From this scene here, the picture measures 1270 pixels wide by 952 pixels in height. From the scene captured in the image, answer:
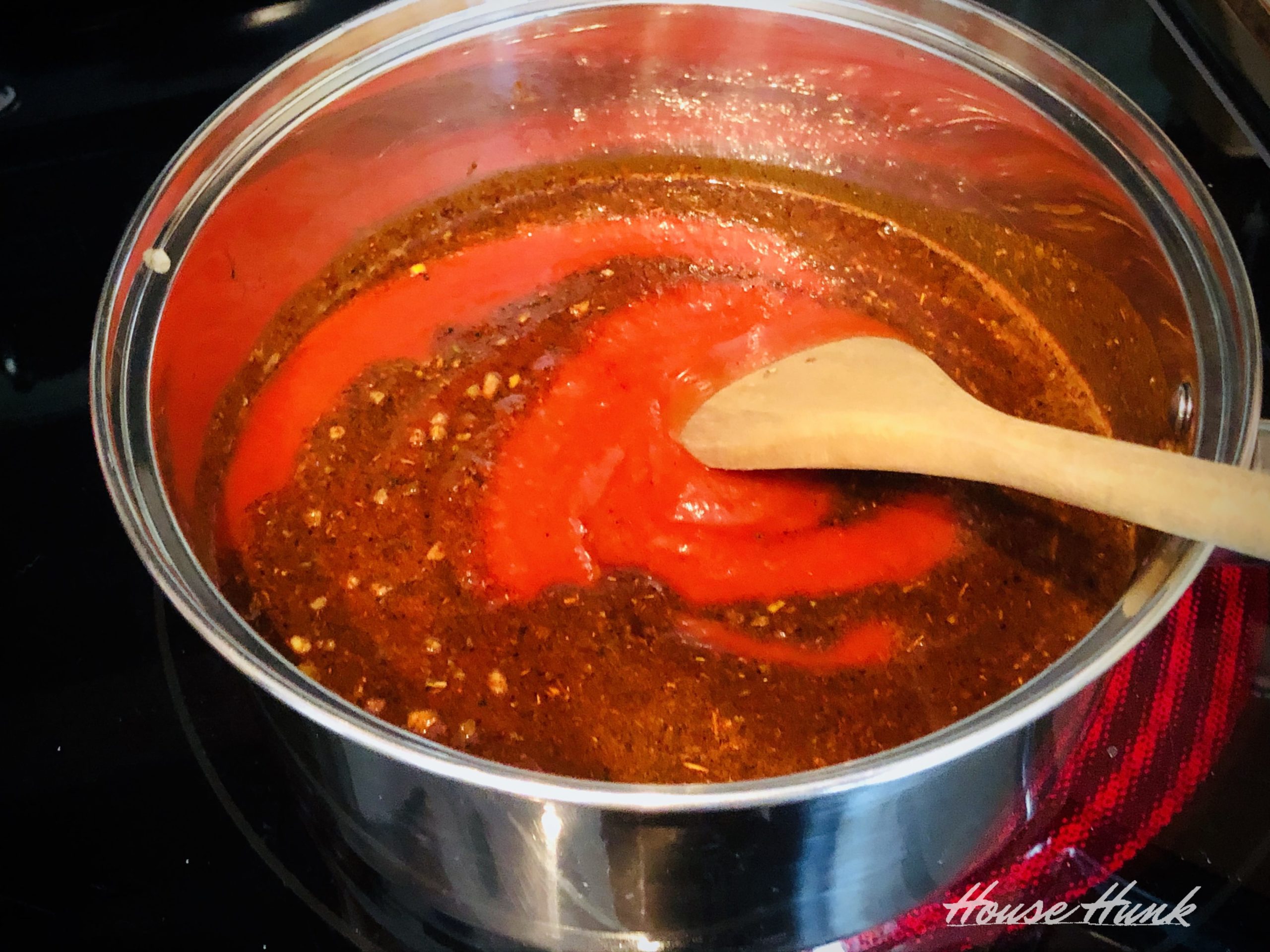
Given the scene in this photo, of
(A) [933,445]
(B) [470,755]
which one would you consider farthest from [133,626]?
(A) [933,445]

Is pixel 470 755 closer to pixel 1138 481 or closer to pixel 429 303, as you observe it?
pixel 1138 481

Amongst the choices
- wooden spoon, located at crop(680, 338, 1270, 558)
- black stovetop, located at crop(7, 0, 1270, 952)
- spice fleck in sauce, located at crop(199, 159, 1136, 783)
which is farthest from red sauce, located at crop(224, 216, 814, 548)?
wooden spoon, located at crop(680, 338, 1270, 558)

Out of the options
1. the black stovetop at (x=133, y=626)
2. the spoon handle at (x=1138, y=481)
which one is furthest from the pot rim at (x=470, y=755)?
the black stovetop at (x=133, y=626)

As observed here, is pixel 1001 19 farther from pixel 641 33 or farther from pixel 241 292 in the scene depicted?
pixel 241 292

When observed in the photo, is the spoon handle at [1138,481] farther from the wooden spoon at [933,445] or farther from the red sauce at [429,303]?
the red sauce at [429,303]

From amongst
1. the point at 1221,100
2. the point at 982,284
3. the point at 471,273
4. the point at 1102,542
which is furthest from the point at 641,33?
the point at 1102,542
